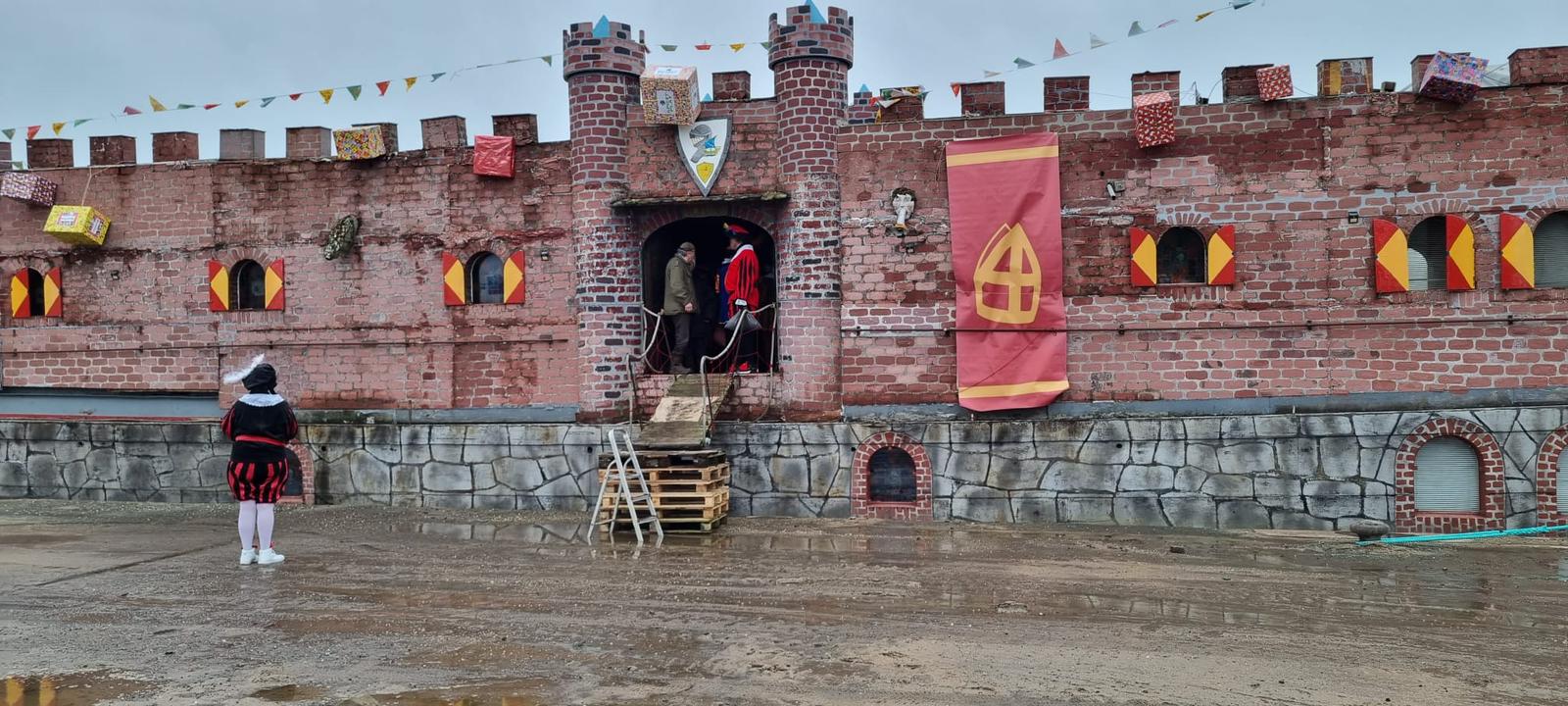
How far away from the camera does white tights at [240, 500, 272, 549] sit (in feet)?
33.5

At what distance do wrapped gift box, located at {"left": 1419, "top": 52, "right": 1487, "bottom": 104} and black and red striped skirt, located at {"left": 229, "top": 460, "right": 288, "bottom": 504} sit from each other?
1211cm

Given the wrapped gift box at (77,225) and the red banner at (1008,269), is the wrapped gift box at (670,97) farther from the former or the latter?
the wrapped gift box at (77,225)

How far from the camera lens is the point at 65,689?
253 inches

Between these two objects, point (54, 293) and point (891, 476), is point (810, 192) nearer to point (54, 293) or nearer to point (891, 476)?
point (891, 476)

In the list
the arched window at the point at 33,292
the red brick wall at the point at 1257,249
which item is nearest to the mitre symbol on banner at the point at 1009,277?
the red brick wall at the point at 1257,249

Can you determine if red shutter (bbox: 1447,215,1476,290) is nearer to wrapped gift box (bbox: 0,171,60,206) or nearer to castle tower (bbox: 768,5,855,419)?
castle tower (bbox: 768,5,855,419)

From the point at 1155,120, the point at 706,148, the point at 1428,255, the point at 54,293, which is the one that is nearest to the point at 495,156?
the point at 706,148

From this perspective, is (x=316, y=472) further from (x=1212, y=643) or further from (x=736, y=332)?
(x=1212, y=643)

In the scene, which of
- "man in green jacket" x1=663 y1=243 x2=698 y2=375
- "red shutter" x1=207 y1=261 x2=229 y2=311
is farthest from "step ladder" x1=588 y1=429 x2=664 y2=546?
"red shutter" x1=207 y1=261 x2=229 y2=311

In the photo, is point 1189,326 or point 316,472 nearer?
point 1189,326

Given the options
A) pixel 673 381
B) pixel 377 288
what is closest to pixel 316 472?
pixel 377 288

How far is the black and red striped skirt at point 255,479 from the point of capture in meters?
10.1

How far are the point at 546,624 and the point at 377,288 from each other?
8378 millimetres

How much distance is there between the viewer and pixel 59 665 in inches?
271
